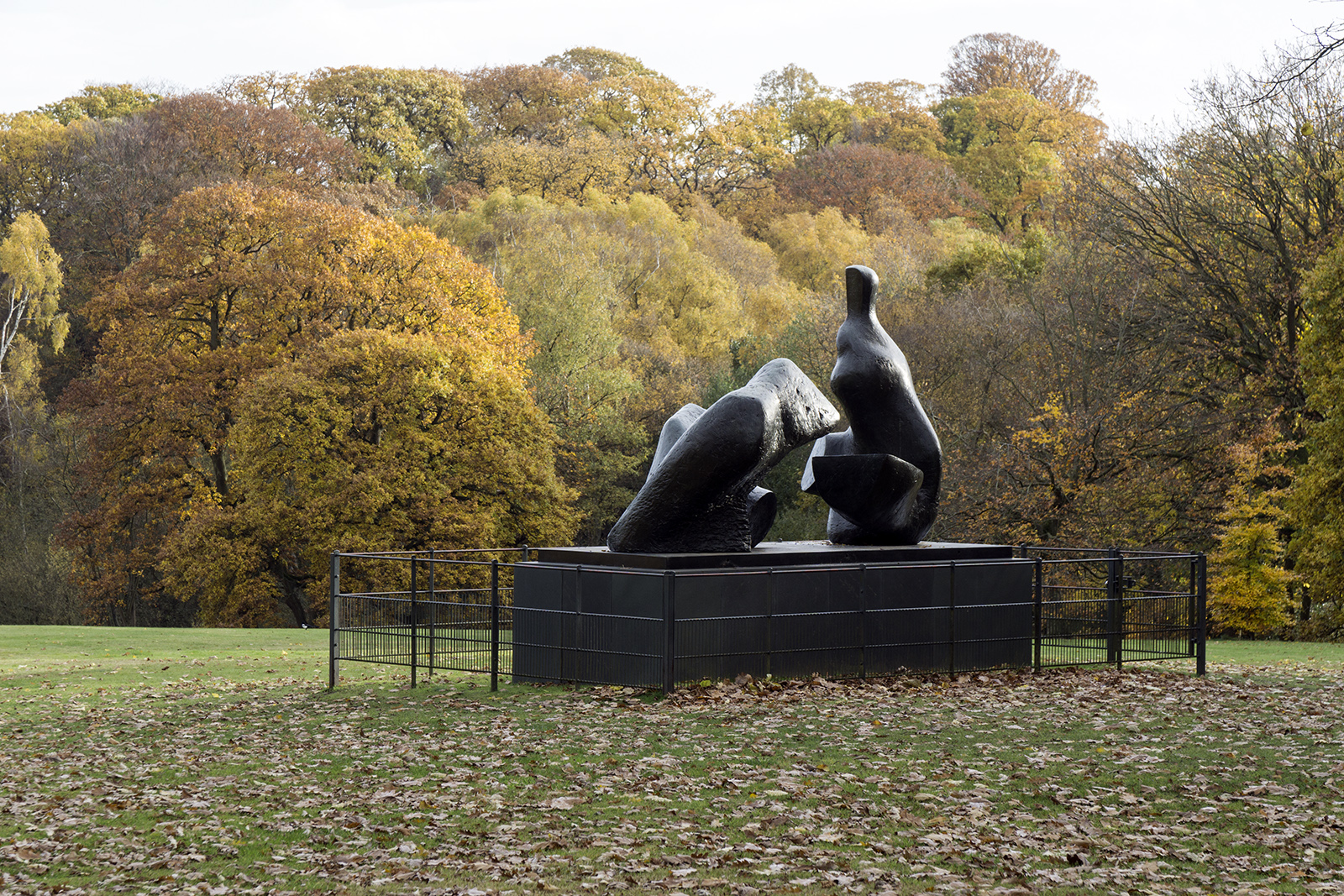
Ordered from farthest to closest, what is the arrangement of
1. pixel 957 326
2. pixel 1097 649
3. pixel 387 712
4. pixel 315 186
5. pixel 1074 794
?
pixel 315 186 → pixel 957 326 → pixel 1097 649 → pixel 387 712 → pixel 1074 794

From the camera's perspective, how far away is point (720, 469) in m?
14.5

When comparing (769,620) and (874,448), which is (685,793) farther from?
(874,448)

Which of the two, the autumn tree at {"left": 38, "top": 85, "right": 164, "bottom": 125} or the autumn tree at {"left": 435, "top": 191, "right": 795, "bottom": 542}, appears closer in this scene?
the autumn tree at {"left": 435, "top": 191, "right": 795, "bottom": 542}

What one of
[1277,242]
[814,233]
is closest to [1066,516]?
[1277,242]

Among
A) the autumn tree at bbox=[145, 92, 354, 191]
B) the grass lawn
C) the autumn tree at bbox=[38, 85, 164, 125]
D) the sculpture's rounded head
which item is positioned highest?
the autumn tree at bbox=[38, 85, 164, 125]

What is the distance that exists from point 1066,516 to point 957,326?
8.71 metres

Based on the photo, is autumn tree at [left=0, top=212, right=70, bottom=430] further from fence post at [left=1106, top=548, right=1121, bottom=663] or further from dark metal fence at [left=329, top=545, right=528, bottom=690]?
fence post at [left=1106, top=548, right=1121, bottom=663]

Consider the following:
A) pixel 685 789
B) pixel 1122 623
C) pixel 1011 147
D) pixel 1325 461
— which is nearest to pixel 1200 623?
pixel 1122 623

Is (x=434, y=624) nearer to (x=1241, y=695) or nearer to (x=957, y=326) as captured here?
(x=1241, y=695)

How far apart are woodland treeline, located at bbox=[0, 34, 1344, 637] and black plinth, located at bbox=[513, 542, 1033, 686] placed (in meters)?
11.5

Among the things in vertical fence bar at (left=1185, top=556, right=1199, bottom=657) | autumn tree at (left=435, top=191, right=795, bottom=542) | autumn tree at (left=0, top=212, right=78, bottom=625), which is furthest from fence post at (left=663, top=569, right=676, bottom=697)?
autumn tree at (left=0, top=212, right=78, bottom=625)

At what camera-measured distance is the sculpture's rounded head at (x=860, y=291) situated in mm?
16312

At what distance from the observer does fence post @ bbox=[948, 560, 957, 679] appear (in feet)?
48.9

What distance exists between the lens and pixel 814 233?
54406 millimetres
